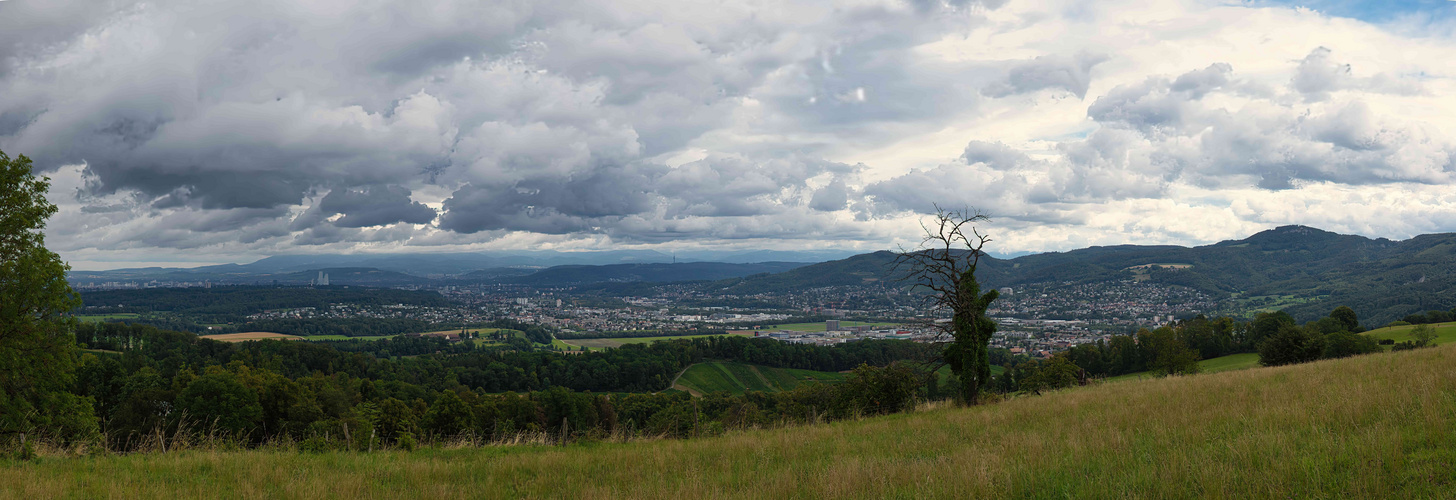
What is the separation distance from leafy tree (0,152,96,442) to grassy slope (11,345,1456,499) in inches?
455

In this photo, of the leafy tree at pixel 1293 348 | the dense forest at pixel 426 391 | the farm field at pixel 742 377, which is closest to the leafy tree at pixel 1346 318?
the leafy tree at pixel 1293 348

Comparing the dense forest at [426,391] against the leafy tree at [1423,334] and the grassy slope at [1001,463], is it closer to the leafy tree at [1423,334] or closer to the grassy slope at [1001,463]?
the grassy slope at [1001,463]

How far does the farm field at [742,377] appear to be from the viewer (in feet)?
300

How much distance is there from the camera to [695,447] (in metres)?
10.2

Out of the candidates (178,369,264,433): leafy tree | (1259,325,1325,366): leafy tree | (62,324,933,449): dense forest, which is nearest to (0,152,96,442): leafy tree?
(62,324,933,449): dense forest

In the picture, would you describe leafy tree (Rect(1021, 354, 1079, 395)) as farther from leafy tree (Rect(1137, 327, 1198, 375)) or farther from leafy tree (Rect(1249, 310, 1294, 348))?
leafy tree (Rect(1249, 310, 1294, 348))

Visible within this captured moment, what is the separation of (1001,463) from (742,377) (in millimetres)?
93161

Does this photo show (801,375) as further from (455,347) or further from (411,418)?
(455,347)

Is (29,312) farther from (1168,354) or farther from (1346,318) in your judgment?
(1346,318)

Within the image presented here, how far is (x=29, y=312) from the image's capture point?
17125 mm

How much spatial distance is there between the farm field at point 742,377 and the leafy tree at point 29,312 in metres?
72.1

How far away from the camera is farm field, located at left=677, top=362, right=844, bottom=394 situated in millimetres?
91312

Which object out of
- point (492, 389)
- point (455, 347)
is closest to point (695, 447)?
point (492, 389)

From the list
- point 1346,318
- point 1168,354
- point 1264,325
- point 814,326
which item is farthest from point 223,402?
point 814,326
